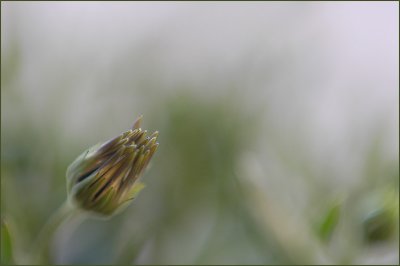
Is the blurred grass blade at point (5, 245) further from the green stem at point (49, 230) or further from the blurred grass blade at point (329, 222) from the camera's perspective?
the blurred grass blade at point (329, 222)

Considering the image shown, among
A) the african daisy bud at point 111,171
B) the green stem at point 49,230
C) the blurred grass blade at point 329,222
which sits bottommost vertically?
the blurred grass blade at point 329,222

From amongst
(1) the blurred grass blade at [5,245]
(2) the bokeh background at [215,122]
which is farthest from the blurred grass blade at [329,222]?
(1) the blurred grass blade at [5,245]

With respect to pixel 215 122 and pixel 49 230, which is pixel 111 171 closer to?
pixel 49 230

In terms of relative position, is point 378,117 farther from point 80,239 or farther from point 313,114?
point 80,239

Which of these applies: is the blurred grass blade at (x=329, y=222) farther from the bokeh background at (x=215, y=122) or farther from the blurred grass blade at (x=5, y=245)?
the blurred grass blade at (x=5, y=245)

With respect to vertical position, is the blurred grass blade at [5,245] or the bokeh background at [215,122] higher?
the blurred grass blade at [5,245]

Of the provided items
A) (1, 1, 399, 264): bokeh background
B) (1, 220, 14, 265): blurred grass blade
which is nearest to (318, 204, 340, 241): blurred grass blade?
(1, 1, 399, 264): bokeh background

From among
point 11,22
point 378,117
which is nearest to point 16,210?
point 11,22
